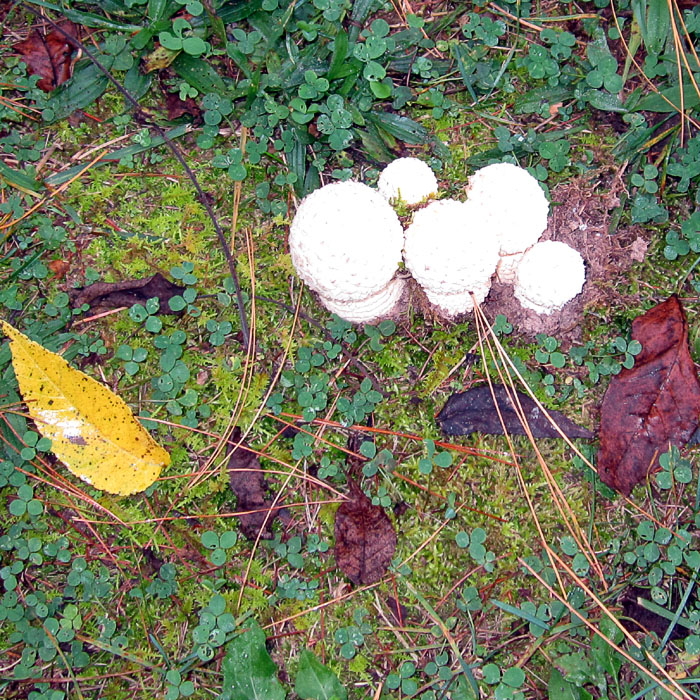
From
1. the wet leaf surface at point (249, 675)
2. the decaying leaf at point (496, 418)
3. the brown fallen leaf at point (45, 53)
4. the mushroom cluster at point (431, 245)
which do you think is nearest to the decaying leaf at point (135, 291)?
the mushroom cluster at point (431, 245)

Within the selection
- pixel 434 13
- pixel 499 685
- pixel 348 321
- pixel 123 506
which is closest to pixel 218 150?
pixel 348 321

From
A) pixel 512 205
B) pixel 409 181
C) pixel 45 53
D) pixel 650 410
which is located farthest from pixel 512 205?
pixel 45 53

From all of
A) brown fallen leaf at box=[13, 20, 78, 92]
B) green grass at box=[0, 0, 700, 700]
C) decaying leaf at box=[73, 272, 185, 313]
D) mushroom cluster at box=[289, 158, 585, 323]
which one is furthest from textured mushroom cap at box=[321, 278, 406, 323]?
brown fallen leaf at box=[13, 20, 78, 92]

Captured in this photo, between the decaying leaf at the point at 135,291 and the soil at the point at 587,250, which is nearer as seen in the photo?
the soil at the point at 587,250

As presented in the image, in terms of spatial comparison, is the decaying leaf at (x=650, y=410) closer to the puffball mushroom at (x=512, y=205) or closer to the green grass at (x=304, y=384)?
the green grass at (x=304, y=384)

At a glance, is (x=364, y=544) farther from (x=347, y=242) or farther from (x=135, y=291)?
(x=135, y=291)

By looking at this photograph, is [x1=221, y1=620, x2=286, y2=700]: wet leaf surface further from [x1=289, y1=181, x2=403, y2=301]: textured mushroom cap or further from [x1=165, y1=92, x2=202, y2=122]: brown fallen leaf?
[x1=165, y1=92, x2=202, y2=122]: brown fallen leaf

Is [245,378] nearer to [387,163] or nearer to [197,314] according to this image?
[197,314]

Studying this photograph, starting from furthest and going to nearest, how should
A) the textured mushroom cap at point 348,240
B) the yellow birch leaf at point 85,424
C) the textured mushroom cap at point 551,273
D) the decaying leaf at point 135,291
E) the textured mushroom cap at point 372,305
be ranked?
1. the decaying leaf at point 135,291
2. the yellow birch leaf at point 85,424
3. the textured mushroom cap at point 372,305
4. the textured mushroom cap at point 551,273
5. the textured mushroom cap at point 348,240
